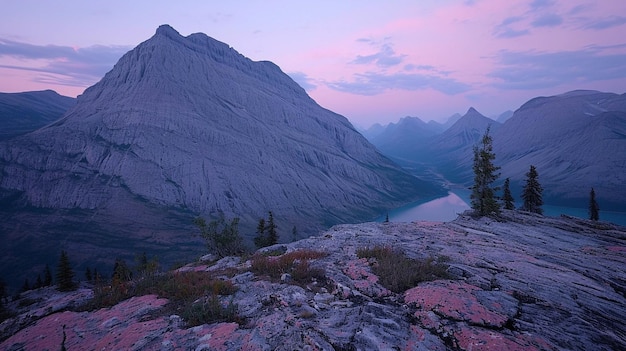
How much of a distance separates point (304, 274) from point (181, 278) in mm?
5461

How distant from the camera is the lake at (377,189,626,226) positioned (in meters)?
132

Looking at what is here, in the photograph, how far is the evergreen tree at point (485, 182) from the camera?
2830cm

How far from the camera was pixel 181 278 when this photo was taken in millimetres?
12414

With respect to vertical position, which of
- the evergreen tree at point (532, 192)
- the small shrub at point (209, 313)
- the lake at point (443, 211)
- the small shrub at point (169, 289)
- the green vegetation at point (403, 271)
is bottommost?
the lake at point (443, 211)

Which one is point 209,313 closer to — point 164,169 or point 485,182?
point 485,182

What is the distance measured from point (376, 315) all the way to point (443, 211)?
159342 mm

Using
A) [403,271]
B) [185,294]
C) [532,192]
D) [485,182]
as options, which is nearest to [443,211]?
[532,192]

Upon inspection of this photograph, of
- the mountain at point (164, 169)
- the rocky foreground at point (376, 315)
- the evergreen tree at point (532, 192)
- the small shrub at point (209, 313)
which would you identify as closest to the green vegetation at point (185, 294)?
the small shrub at point (209, 313)

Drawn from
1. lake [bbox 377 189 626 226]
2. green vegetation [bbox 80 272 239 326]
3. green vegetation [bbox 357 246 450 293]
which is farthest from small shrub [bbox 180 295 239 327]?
lake [bbox 377 189 626 226]

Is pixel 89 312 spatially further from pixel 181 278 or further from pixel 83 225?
pixel 83 225

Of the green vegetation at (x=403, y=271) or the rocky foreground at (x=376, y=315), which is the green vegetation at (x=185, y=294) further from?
the green vegetation at (x=403, y=271)

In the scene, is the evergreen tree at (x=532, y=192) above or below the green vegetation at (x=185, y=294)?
below

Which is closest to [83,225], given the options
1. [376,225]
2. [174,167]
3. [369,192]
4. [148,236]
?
[148,236]

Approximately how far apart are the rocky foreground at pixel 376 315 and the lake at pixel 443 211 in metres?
121
